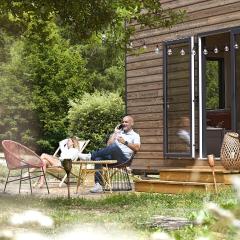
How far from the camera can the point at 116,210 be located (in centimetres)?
625

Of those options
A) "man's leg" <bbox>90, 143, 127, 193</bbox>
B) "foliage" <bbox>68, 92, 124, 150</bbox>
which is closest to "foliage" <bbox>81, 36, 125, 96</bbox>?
"foliage" <bbox>68, 92, 124, 150</bbox>

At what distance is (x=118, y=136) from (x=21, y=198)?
Answer: 6.39ft

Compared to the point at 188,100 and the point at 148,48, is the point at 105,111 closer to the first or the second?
the point at 148,48

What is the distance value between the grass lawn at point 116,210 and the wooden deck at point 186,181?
0.66 metres

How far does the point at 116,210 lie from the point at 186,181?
10.4 feet

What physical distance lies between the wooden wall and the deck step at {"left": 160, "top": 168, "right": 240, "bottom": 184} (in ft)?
3.02

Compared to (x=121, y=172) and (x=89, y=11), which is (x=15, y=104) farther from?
(x=89, y=11)

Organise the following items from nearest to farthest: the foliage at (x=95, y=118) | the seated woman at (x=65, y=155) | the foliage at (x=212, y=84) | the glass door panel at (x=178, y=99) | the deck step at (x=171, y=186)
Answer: the deck step at (x=171, y=186), the seated woman at (x=65, y=155), the glass door panel at (x=178, y=99), the foliage at (x=212, y=84), the foliage at (x=95, y=118)

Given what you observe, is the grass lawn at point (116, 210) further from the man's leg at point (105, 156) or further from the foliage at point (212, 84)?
the foliage at point (212, 84)

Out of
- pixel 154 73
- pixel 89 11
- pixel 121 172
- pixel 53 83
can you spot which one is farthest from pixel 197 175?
pixel 53 83

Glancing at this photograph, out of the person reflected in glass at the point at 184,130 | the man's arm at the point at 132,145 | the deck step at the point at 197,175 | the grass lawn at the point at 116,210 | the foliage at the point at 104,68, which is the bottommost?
the grass lawn at the point at 116,210

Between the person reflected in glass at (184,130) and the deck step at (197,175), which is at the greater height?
the person reflected in glass at (184,130)

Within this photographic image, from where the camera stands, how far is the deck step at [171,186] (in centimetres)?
823

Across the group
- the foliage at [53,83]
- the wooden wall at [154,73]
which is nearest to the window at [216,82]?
the wooden wall at [154,73]
